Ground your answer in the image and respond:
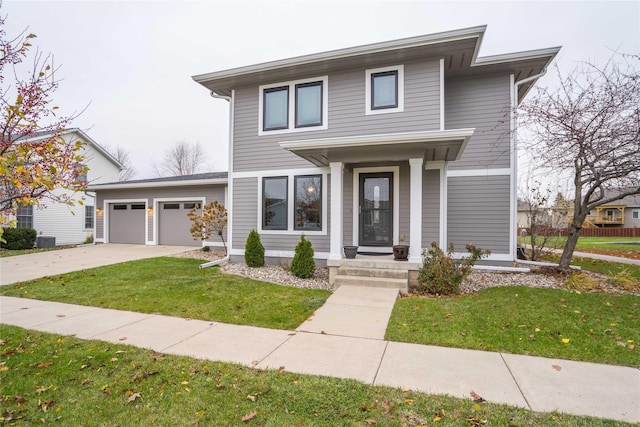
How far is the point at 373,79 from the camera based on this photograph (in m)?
8.30

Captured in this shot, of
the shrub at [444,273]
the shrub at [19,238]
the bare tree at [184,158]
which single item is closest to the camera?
the shrub at [444,273]

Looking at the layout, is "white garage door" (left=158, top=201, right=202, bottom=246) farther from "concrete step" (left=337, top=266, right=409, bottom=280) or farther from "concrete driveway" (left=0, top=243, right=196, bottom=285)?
"concrete step" (left=337, top=266, right=409, bottom=280)

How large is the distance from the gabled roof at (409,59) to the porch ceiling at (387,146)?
2.47 metres

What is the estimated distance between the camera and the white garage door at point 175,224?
1409cm

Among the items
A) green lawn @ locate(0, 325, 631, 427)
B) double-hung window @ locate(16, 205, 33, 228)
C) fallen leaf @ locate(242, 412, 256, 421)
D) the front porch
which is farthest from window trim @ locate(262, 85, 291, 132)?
double-hung window @ locate(16, 205, 33, 228)

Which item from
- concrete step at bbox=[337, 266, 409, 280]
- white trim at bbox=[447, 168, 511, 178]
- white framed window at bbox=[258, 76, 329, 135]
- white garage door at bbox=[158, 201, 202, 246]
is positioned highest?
white framed window at bbox=[258, 76, 329, 135]

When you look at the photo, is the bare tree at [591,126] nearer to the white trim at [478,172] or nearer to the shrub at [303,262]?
the white trim at [478,172]

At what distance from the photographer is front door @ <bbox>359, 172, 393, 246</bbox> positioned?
8273 millimetres

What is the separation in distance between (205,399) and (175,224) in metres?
13.0

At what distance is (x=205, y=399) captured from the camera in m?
2.67

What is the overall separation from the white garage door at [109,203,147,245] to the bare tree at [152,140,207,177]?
22.1 metres

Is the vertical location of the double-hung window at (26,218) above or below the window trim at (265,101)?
below

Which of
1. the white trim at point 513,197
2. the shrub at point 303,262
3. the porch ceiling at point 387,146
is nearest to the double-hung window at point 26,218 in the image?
the shrub at point 303,262

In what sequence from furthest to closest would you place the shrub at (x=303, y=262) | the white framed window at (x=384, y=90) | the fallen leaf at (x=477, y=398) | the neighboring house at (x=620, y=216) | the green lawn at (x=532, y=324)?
the neighboring house at (x=620, y=216) < the white framed window at (x=384, y=90) < the shrub at (x=303, y=262) < the green lawn at (x=532, y=324) < the fallen leaf at (x=477, y=398)
